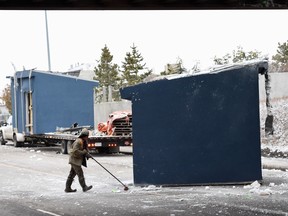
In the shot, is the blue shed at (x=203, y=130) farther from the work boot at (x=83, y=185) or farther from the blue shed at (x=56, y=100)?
the blue shed at (x=56, y=100)

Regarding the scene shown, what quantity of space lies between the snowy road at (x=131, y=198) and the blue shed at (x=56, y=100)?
1002 centimetres

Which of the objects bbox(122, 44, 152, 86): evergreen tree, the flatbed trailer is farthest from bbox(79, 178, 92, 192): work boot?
bbox(122, 44, 152, 86): evergreen tree

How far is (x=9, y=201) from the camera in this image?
13.2m

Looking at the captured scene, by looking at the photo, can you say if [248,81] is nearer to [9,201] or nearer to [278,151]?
[9,201]

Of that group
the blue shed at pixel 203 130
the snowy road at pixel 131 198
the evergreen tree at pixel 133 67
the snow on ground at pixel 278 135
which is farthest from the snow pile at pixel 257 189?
the evergreen tree at pixel 133 67

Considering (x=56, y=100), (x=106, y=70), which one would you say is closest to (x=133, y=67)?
(x=106, y=70)

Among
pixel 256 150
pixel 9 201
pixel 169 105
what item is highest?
pixel 169 105

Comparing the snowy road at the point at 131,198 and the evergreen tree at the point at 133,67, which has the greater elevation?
the evergreen tree at the point at 133,67

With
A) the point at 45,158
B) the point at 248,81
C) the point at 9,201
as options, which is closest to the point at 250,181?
the point at 248,81

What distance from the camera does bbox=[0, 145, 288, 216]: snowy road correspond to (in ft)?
36.9

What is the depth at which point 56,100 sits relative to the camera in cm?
2850

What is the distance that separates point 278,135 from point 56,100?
1119 cm

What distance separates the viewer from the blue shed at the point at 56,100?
92.9 ft

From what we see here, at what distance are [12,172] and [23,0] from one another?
9081 mm
